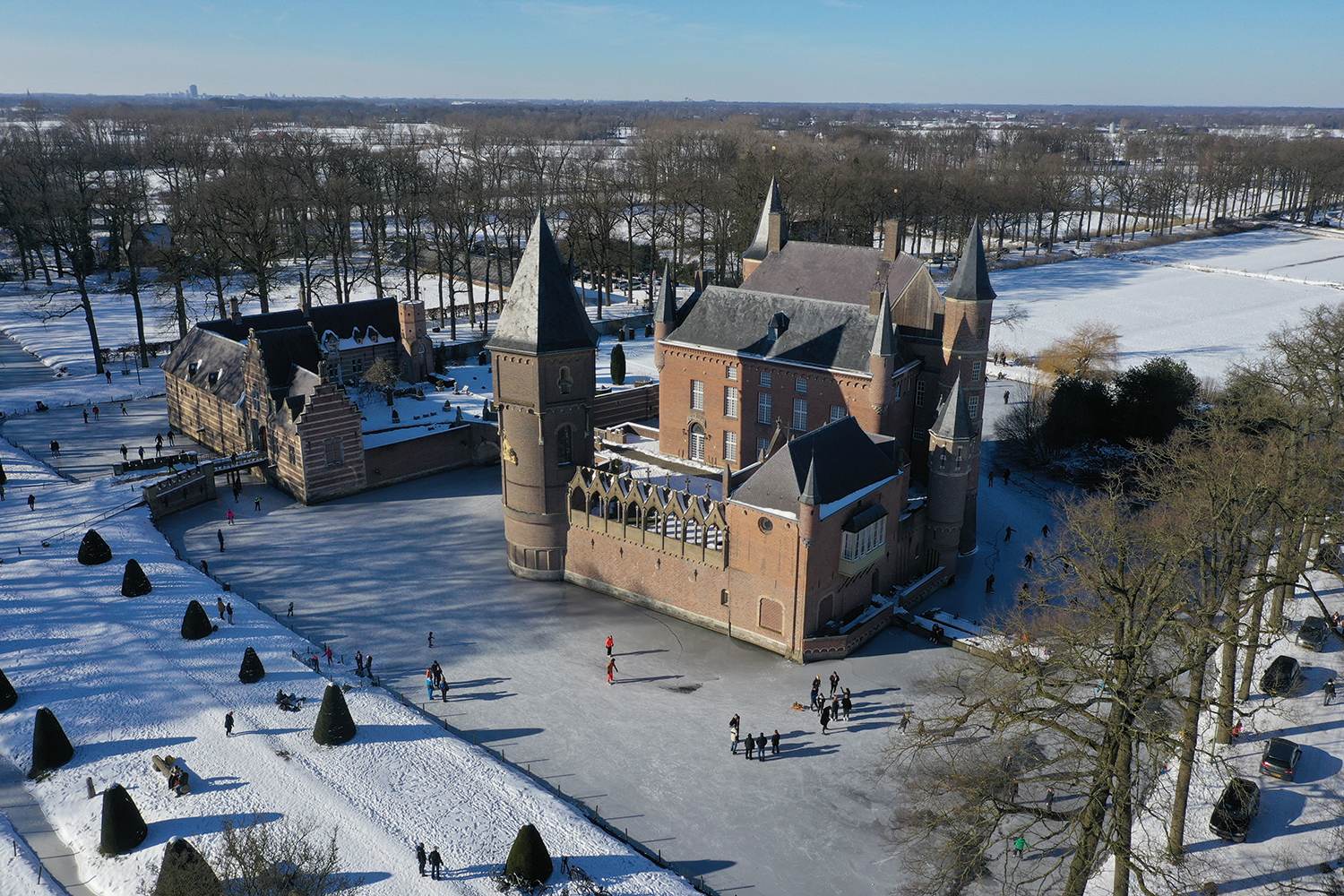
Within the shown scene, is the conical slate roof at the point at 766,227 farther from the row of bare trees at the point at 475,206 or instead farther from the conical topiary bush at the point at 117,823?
the conical topiary bush at the point at 117,823

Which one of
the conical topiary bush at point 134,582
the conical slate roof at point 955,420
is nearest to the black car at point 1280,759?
the conical slate roof at point 955,420

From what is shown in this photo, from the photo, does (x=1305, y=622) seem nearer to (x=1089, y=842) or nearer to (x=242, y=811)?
(x=1089, y=842)

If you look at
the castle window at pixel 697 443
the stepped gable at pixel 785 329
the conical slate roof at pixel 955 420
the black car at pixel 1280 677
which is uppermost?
the stepped gable at pixel 785 329

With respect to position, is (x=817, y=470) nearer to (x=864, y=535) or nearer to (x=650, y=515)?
(x=864, y=535)

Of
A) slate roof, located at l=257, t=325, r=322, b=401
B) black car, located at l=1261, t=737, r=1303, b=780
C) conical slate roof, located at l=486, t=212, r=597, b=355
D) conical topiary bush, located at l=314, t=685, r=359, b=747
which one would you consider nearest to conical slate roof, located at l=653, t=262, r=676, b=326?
conical slate roof, located at l=486, t=212, r=597, b=355

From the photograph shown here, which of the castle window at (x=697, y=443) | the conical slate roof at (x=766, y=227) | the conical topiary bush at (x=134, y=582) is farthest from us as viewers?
the conical slate roof at (x=766, y=227)

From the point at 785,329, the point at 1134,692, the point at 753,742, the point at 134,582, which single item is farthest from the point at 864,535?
the point at 134,582
